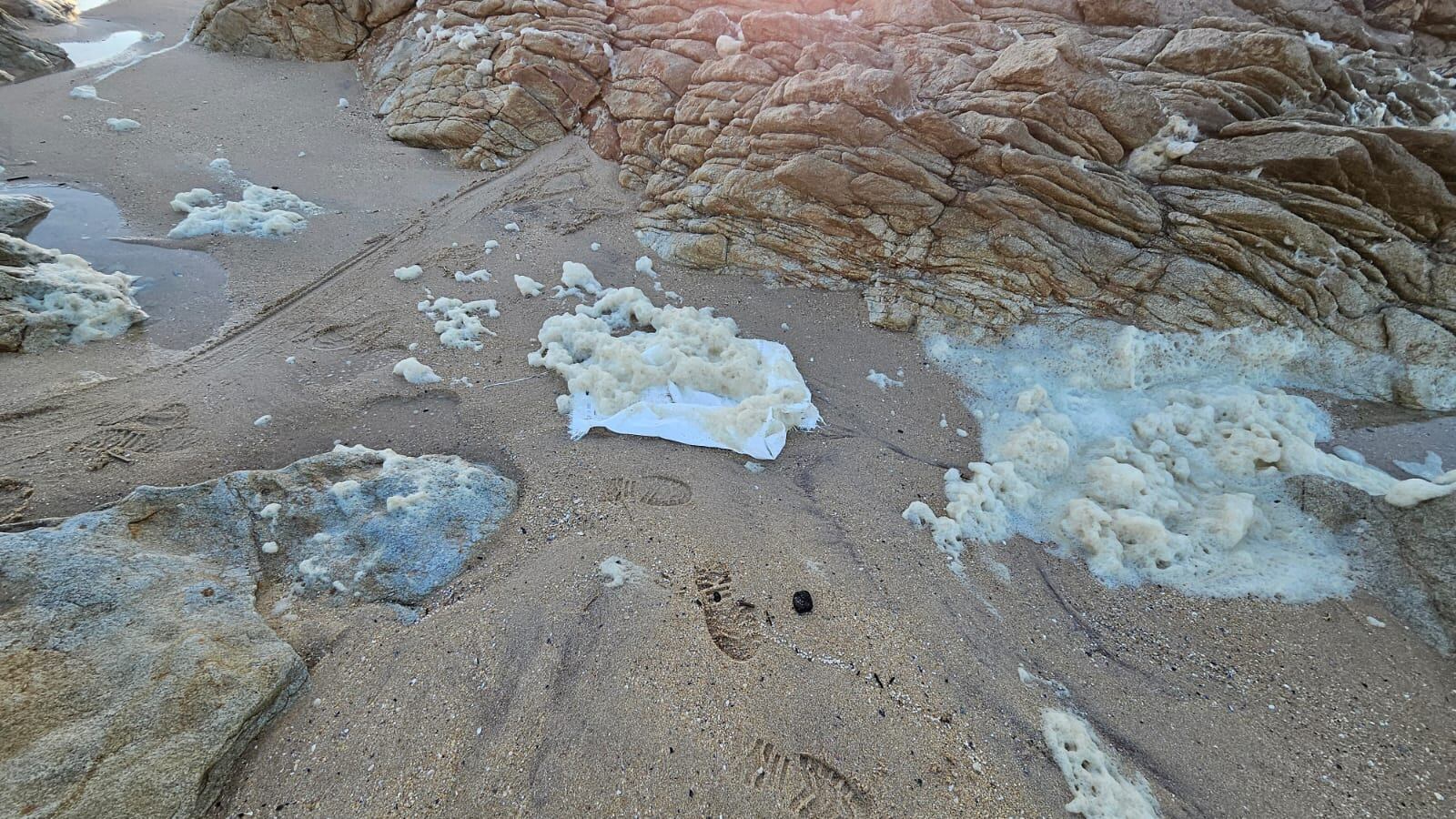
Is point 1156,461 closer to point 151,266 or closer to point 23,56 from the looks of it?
point 151,266

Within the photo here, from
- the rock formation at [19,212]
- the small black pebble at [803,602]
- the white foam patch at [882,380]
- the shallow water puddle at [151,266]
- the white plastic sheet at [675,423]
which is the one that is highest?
the rock formation at [19,212]

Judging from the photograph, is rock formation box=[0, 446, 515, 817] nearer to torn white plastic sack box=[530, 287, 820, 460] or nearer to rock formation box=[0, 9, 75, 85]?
torn white plastic sack box=[530, 287, 820, 460]

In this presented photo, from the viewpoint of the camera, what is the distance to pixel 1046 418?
18.0 feet

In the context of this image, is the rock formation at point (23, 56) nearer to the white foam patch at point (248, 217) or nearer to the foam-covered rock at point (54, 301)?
the white foam patch at point (248, 217)

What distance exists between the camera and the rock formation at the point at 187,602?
2.46 meters

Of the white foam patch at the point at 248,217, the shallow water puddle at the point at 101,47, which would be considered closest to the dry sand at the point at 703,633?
the white foam patch at the point at 248,217

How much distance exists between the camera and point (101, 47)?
11.3 m

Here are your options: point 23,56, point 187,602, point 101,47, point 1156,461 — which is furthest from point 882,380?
point 101,47

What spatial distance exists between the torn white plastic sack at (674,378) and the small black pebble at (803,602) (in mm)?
1483

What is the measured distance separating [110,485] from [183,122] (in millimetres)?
8418

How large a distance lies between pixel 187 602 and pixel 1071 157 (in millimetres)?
8706

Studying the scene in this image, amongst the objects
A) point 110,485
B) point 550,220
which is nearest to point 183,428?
point 110,485

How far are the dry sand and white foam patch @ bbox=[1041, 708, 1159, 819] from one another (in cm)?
9

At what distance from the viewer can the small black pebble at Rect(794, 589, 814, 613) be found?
12.5 ft
